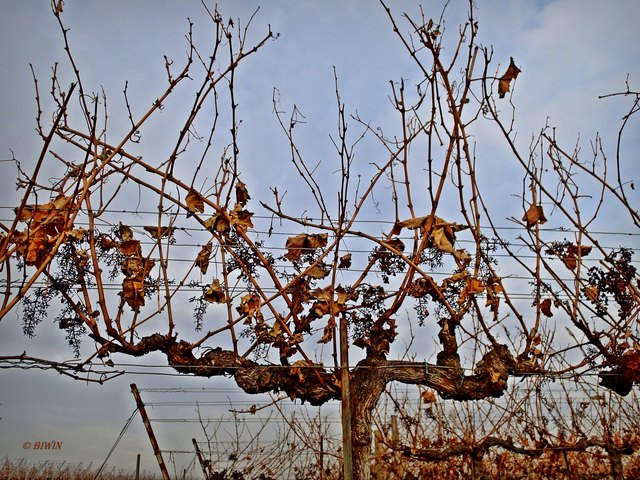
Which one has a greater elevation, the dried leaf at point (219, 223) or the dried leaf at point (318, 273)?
the dried leaf at point (219, 223)

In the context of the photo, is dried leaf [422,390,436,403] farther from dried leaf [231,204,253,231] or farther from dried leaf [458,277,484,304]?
dried leaf [231,204,253,231]

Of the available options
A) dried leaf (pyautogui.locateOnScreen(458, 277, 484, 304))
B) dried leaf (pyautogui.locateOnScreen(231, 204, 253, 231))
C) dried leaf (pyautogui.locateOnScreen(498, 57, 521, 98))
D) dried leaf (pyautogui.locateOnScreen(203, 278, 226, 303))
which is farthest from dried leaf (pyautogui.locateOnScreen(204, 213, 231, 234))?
dried leaf (pyautogui.locateOnScreen(498, 57, 521, 98))

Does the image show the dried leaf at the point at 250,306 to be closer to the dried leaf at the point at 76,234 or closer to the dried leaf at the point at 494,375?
the dried leaf at the point at 76,234

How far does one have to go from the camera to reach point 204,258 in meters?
4.60

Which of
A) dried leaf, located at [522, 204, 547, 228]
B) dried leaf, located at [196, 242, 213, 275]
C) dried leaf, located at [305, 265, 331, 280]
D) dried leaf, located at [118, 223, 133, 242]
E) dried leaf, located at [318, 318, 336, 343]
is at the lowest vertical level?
dried leaf, located at [318, 318, 336, 343]

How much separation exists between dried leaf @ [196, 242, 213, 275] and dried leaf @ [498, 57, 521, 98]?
2646 mm

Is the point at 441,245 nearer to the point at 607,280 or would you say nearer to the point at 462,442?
the point at 607,280

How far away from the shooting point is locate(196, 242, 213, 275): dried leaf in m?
4.59

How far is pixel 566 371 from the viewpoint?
4660 millimetres

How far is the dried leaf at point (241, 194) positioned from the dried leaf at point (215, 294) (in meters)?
0.64

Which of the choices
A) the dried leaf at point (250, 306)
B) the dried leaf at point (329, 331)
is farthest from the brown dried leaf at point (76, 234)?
the dried leaf at point (329, 331)

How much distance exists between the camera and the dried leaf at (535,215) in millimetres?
5051

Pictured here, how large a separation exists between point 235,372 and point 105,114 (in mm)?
2232

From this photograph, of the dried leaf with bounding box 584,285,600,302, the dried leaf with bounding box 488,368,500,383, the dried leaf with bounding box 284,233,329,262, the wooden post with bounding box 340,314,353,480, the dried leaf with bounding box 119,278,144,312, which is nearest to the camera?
the wooden post with bounding box 340,314,353,480
